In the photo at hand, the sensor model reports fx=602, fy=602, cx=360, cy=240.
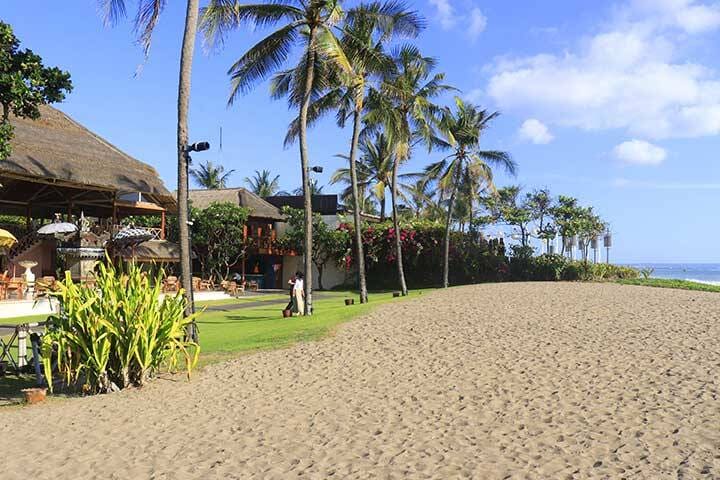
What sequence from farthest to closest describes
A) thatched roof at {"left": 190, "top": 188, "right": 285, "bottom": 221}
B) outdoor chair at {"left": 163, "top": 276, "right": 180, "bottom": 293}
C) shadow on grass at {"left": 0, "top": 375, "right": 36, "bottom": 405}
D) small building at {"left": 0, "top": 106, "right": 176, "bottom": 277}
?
1. thatched roof at {"left": 190, "top": 188, "right": 285, "bottom": 221}
2. outdoor chair at {"left": 163, "top": 276, "right": 180, "bottom": 293}
3. small building at {"left": 0, "top": 106, "right": 176, "bottom": 277}
4. shadow on grass at {"left": 0, "top": 375, "right": 36, "bottom": 405}

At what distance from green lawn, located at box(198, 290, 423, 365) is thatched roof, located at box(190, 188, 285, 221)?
17.2 meters

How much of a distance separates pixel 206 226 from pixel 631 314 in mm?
23536

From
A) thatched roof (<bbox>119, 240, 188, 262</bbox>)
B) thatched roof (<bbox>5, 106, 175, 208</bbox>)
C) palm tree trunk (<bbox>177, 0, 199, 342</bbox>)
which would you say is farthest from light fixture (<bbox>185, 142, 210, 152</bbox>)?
thatched roof (<bbox>119, 240, 188, 262</bbox>)

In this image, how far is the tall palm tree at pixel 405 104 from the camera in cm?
2078

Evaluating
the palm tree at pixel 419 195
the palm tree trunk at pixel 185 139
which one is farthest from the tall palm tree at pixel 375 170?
the palm tree trunk at pixel 185 139

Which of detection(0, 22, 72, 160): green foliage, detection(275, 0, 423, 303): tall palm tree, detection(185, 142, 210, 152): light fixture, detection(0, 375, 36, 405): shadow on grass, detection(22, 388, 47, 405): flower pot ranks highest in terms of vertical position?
detection(275, 0, 423, 303): tall palm tree

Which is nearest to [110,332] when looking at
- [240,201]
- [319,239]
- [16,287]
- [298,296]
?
[298,296]

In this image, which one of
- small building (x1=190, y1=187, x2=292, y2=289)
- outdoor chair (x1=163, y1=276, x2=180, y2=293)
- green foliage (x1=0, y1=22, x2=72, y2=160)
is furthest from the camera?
small building (x1=190, y1=187, x2=292, y2=289)

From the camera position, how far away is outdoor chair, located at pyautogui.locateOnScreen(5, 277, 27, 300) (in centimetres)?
2056

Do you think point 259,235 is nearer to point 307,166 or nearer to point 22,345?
point 307,166

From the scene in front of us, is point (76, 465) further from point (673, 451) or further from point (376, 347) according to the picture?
point (376, 347)

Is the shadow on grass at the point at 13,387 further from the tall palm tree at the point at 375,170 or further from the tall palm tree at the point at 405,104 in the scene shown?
the tall palm tree at the point at 375,170

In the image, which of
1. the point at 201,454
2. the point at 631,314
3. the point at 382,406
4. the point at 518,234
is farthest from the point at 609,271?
the point at 201,454

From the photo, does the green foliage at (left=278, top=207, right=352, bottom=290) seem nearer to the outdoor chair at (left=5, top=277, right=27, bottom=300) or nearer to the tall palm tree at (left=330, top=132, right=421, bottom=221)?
the tall palm tree at (left=330, top=132, right=421, bottom=221)
